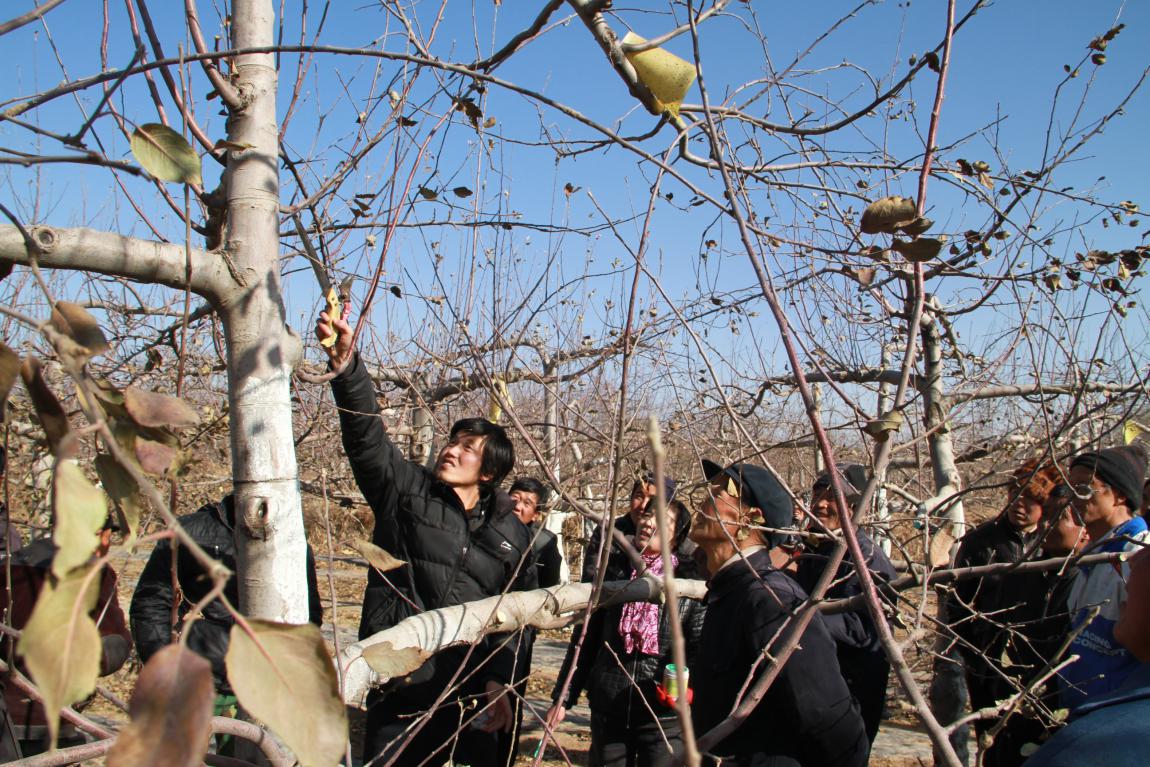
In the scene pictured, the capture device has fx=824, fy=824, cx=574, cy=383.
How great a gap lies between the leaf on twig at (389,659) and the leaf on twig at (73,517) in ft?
3.15

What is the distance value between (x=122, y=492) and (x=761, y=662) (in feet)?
5.96

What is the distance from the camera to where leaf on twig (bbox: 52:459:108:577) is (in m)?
0.47

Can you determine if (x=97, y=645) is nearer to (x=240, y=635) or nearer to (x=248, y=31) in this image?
(x=240, y=635)

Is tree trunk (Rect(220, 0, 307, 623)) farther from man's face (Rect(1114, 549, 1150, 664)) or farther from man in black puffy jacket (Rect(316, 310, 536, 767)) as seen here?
man's face (Rect(1114, 549, 1150, 664))

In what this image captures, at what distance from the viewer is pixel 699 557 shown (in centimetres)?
385

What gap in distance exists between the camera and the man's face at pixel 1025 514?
393 cm

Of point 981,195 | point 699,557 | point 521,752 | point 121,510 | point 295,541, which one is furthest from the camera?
point 521,752

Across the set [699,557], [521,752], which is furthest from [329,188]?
[521,752]

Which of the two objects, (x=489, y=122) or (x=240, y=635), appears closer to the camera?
(x=240, y=635)

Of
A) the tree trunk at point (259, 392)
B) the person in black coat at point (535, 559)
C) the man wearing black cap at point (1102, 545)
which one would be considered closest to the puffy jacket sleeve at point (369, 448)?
the person in black coat at point (535, 559)

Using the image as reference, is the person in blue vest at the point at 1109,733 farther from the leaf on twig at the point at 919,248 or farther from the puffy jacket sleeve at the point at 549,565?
the puffy jacket sleeve at the point at 549,565

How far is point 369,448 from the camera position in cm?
276

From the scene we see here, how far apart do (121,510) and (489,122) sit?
1767mm

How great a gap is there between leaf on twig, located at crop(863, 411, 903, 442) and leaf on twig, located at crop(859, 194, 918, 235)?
27 centimetres
